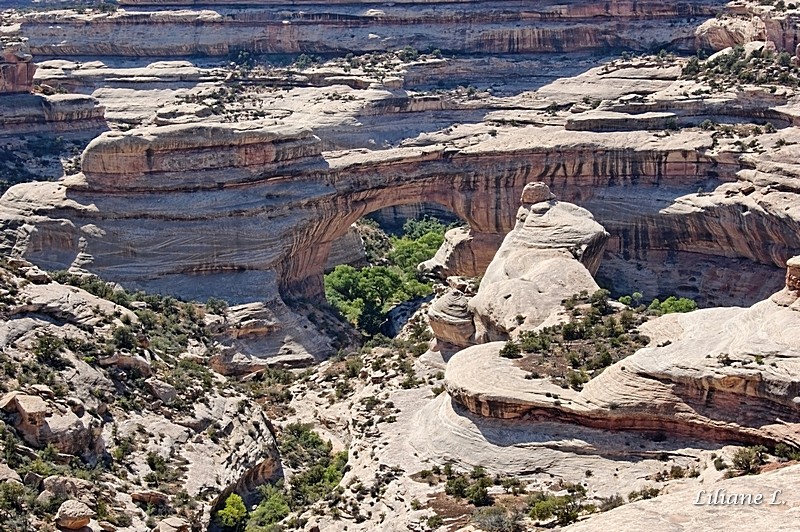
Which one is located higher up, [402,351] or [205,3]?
[205,3]

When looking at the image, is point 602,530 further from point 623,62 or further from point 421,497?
point 623,62

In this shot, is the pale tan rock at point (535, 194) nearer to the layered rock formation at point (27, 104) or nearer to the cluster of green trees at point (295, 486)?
the cluster of green trees at point (295, 486)

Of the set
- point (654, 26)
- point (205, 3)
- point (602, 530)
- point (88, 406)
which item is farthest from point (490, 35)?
point (602, 530)

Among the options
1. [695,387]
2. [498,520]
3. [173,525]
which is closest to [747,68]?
[695,387]

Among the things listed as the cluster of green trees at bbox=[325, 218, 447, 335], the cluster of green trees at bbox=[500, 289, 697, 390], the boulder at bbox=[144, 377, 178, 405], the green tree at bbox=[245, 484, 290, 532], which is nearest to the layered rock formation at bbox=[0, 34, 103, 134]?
the cluster of green trees at bbox=[325, 218, 447, 335]

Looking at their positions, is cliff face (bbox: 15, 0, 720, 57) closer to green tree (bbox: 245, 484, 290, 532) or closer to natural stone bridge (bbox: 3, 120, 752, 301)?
natural stone bridge (bbox: 3, 120, 752, 301)

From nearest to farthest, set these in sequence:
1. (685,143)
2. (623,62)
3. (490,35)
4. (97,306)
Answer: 1. (97,306)
2. (685,143)
3. (623,62)
4. (490,35)

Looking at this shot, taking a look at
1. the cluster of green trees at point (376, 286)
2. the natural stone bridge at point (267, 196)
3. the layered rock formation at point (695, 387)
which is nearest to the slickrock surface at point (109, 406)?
the layered rock formation at point (695, 387)
